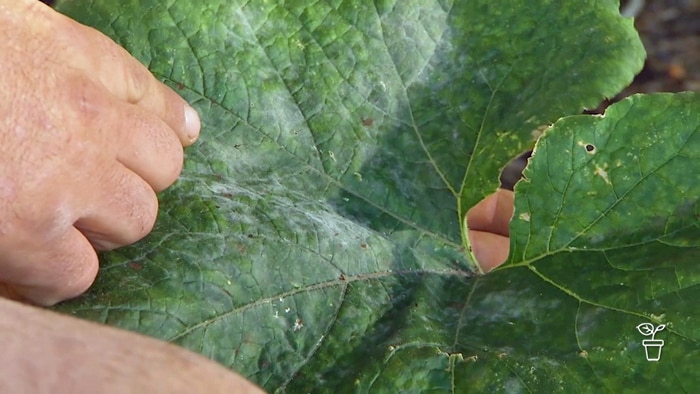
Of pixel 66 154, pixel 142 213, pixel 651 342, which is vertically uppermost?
pixel 66 154

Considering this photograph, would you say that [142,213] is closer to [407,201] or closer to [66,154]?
[66,154]

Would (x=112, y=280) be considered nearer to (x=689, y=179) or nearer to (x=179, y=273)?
(x=179, y=273)

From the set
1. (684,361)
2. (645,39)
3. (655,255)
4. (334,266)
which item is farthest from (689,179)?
(645,39)

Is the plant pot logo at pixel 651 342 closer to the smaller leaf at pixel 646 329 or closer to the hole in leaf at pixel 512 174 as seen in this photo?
the smaller leaf at pixel 646 329

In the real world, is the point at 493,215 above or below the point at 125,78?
below

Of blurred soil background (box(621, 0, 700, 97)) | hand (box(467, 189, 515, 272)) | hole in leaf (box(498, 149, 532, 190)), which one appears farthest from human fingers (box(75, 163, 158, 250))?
blurred soil background (box(621, 0, 700, 97))

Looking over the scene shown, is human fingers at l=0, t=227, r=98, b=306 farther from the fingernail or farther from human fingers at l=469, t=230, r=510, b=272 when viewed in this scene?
human fingers at l=469, t=230, r=510, b=272

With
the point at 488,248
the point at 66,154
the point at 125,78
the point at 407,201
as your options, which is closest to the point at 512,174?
the point at 488,248
